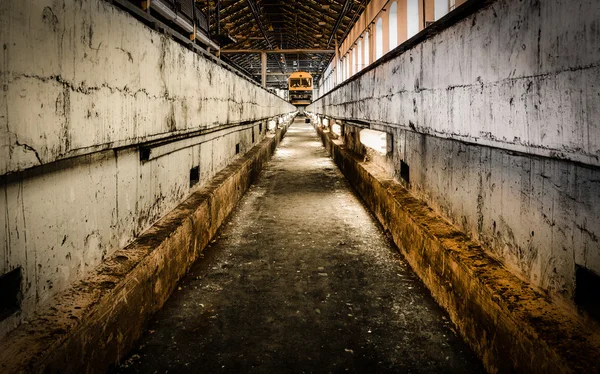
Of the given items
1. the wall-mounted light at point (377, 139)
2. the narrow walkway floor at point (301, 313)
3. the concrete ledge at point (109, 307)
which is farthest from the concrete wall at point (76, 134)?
the wall-mounted light at point (377, 139)

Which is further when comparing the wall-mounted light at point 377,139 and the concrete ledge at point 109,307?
the wall-mounted light at point 377,139

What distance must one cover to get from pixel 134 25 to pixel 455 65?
2805mm

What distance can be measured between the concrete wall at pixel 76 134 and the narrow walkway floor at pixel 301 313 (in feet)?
3.03

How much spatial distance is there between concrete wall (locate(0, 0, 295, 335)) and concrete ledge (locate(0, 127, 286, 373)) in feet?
0.37

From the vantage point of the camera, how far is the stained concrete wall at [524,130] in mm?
2047

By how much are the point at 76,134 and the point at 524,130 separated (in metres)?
2.79

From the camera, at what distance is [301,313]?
12.5 feet

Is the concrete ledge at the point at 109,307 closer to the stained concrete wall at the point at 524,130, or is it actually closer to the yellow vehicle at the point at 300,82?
the stained concrete wall at the point at 524,130

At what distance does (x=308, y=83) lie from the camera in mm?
41344

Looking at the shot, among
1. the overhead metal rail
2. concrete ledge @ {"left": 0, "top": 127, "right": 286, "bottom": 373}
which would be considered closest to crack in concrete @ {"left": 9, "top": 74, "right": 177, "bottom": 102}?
concrete ledge @ {"left": 0, "top": 127, "right": 286, "bottom": 373}

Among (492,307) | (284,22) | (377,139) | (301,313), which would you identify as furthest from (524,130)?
(284,22)

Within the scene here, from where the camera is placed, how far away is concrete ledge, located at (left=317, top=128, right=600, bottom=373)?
205cm

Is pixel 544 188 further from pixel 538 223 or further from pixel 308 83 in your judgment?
pixel 308 83

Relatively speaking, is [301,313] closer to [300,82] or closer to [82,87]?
[82,87]
